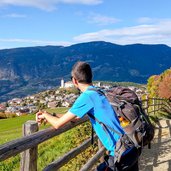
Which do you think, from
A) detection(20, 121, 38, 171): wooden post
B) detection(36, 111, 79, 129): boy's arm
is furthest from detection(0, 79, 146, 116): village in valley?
detection(20, 121, 38, 171): wooden post

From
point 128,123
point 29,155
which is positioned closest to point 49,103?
point 29,155

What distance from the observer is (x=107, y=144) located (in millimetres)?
3787

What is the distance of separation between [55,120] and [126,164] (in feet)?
2.68

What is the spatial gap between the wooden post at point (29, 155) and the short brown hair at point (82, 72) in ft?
2.10

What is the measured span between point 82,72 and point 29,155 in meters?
0.95

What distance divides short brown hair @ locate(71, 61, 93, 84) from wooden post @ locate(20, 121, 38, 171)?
64 centimetres

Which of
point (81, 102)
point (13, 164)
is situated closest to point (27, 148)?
point (81, 102)

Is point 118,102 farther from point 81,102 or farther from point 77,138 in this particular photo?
point 77,138

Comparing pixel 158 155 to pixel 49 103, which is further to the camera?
pixel 49 103

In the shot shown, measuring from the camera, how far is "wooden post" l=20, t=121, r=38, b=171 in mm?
3826

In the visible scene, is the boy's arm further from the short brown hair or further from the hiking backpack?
the short brown hair

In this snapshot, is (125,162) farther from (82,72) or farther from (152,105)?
(152,105)

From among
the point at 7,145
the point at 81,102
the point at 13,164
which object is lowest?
the point at 13,164

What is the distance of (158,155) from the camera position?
1003 centimetres
